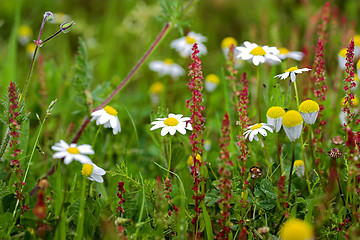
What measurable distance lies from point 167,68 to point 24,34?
1.53 meters

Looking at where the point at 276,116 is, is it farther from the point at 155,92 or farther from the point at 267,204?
the point at 155,92

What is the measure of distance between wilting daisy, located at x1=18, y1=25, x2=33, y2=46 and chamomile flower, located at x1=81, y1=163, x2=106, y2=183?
112 inches

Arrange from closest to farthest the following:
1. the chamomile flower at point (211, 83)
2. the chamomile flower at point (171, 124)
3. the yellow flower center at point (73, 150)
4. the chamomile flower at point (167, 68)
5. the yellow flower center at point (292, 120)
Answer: the yellow flower center at point (73, 150)
the yellow flower center at point (292, 120)
the chamomile flower at point (171, 124)
the chamomile flower at point (211, 83)
the chamomile flower at point (167, 68)

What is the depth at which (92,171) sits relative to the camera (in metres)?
1.56

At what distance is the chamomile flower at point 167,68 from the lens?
334cm

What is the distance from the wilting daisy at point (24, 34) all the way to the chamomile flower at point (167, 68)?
53.0 inches

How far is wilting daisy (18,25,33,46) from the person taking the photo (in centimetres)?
403

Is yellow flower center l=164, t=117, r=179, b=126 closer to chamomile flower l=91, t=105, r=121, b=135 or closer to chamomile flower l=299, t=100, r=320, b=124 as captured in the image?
chamomile flower l=91, t=105, r=121, b=135

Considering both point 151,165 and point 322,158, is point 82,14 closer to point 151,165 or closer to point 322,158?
point 151,165

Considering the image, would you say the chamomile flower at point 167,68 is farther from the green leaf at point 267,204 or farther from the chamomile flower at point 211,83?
the green leaf at point 267,204

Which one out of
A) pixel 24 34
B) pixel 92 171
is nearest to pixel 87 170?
pixel 92 171

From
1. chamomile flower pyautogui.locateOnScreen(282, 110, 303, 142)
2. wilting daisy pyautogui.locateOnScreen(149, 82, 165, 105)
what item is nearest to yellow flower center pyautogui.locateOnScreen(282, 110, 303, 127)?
chamomile flower pyautogui.locateOnScreen(282, 110, 303, 142)

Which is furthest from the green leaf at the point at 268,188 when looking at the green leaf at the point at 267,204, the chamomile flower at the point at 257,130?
the chamomile flower at the point at 257,130

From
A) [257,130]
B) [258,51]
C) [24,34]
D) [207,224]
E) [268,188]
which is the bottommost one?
[207,224]
